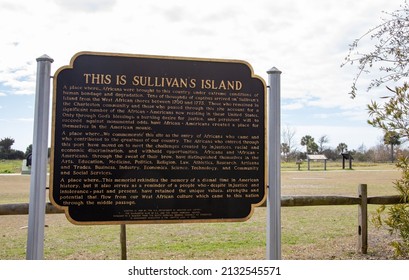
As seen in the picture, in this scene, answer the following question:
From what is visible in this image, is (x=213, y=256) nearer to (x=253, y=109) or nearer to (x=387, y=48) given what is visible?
(x=253, y=109)

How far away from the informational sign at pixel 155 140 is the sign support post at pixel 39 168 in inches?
4.7

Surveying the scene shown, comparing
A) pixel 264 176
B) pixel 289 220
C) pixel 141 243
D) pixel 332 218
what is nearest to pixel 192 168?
pixel 264 176

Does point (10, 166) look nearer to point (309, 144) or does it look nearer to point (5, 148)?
point (5, 148)

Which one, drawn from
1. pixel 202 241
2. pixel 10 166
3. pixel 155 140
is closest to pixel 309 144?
pixel 10 166

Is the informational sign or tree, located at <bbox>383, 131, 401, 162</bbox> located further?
tree, located at <bbox>383, 131, 401, 162</bbox>

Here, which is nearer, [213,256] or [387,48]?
[387,48]

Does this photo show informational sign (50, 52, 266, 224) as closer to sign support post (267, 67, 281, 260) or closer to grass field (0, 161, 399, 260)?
sign support post (267, 67, 281, 260)

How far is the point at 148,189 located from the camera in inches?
179

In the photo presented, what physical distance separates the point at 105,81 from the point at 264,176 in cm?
221

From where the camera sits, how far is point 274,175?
478 centimetres

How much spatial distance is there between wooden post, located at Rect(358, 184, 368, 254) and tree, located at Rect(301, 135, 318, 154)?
7293 cm

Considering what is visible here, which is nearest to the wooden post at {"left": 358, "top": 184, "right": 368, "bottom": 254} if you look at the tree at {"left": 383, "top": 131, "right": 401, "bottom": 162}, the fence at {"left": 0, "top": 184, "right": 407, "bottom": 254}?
the fence at {"left": 0, "top": 184, "right": 407, "bottom": 254}

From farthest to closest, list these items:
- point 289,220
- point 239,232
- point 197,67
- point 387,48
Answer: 1. point 289,220
2. point 239,232
3. point 387,48
4. point 197,67

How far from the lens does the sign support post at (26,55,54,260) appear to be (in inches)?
175
